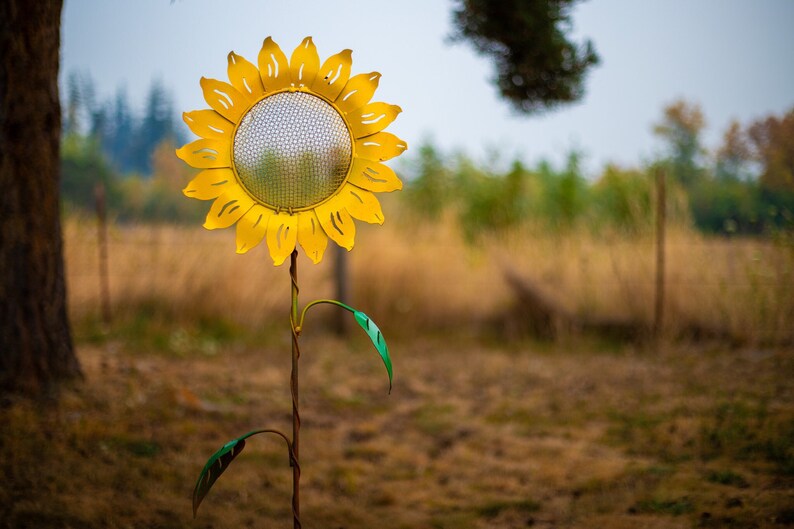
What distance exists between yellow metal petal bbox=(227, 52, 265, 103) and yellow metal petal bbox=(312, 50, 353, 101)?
0.13m

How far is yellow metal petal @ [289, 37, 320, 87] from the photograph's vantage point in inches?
64.1

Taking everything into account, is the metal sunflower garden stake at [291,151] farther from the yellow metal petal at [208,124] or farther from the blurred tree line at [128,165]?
the blurred tree line at [128,165]

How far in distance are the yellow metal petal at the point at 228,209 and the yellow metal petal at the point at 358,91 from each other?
0.32 m

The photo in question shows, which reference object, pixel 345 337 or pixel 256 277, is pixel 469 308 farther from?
pixel 256 277

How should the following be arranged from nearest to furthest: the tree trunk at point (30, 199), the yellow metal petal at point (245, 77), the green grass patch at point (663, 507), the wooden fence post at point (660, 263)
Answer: the yellow metal petal at point (245, 77), the green grass patch at point (663, 507), the tree trunk at point (30, 199), the wooden fence post at point (660, 263)

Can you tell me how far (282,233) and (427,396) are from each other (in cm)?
297

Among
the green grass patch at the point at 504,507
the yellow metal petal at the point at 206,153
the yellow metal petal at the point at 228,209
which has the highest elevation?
the yellow metal petal at the point at 206,153

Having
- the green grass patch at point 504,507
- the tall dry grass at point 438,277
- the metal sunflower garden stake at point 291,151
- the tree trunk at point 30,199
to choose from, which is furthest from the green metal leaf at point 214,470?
the tall dry grass at point 438,277

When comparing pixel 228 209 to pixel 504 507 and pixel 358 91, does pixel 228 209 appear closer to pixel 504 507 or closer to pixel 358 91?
pixel 358 91

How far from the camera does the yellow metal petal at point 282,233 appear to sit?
165 centimetres

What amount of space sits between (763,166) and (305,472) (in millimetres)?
4869

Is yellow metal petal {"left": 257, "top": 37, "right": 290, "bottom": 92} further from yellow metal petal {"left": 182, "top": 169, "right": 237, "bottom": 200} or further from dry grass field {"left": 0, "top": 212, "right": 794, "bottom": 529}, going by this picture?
dry grass field {"left": 0, "top": 212, "right": 794, "bottom": 529}

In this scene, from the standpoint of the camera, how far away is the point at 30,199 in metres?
3.11

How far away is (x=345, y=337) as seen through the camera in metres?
6.02
